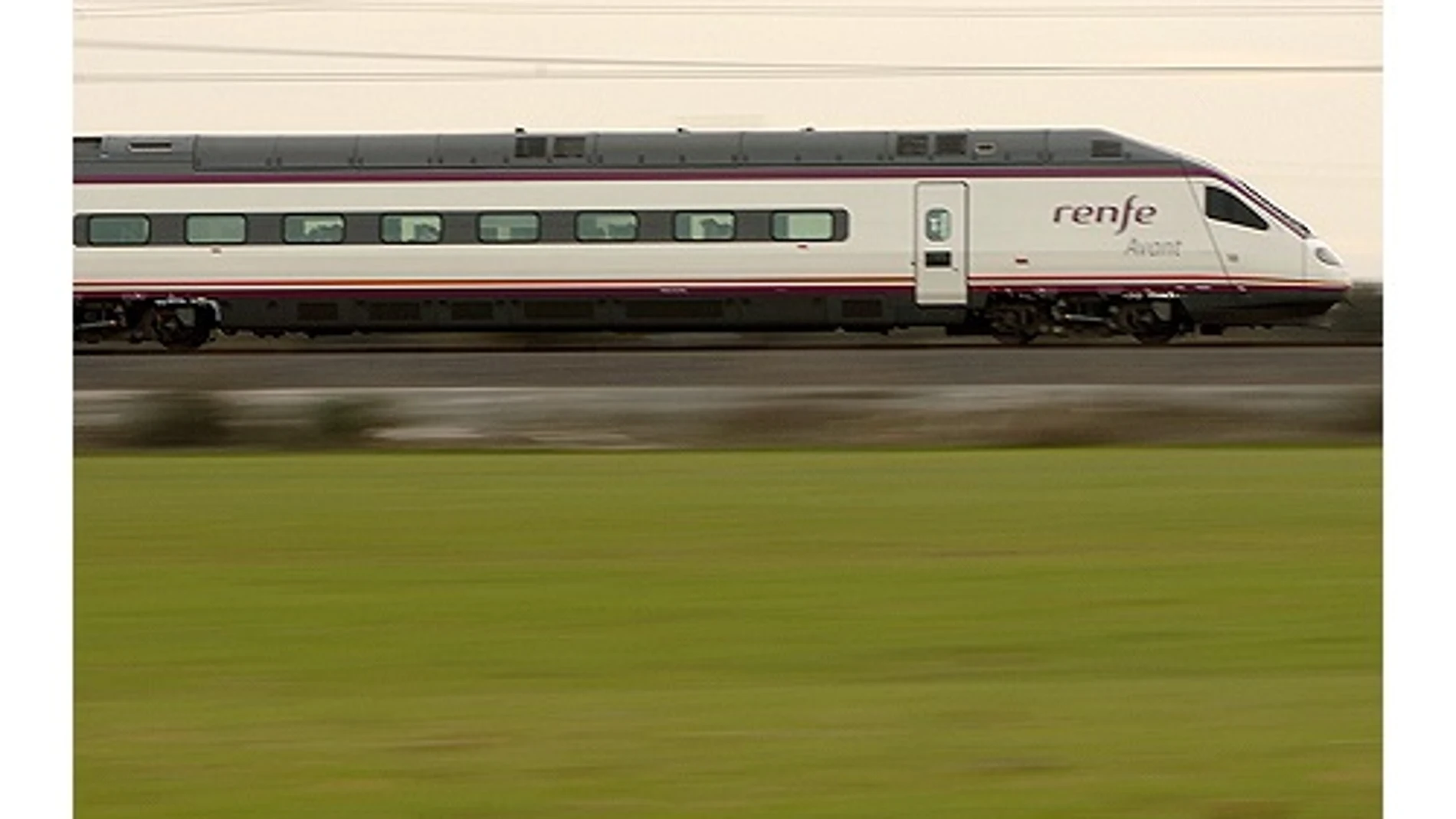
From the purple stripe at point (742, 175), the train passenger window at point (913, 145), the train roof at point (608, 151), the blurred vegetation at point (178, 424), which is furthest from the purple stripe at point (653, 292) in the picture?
the blurred vegetation at point (178, 424)

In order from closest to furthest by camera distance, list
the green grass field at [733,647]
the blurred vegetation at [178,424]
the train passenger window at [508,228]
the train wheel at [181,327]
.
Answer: the green grass field at [733,647], the blurred vegetation at [178,424], the train passenger window at [508,228], the train wheel at [181,327]

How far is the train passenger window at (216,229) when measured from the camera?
33000mm

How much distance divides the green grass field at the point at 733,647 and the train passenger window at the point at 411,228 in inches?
569

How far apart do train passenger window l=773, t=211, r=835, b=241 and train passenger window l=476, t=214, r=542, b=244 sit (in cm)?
318

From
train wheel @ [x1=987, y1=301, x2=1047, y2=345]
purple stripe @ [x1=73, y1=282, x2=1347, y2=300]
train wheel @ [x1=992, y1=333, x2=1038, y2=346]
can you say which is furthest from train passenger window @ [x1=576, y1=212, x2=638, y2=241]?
train wheel @ [x1=992, y1=333, x2=1038, y2=346]

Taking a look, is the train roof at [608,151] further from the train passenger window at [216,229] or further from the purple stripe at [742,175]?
the train passenger window at [216,229]

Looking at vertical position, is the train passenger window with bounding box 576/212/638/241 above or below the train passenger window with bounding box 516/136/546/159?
below

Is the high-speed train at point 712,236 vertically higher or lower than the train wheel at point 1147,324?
higher

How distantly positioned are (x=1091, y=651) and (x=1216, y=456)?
10.1m

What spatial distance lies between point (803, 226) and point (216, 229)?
26.1 ft

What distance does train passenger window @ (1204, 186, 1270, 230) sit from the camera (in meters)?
32.6

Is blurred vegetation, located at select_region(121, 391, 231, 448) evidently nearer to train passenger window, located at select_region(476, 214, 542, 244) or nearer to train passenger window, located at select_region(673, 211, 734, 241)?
train passenger window, located at select_region(476, 214, 542, 244)

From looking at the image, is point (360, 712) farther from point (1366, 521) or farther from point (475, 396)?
point (475, 396)

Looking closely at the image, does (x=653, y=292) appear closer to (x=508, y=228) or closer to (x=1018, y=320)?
(x=508, y=228)
